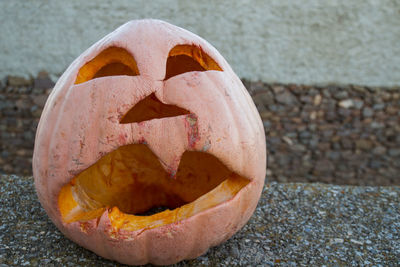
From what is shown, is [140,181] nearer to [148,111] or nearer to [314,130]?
[148,111]

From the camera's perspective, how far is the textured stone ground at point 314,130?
4.45 m

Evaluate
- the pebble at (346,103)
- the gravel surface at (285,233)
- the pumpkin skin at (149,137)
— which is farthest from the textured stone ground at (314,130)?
the pumpkin skin at (149,137)

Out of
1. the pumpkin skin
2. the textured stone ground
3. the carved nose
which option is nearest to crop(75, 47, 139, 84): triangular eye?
the pumpkin skin

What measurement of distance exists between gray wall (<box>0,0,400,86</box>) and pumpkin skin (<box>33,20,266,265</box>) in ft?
9.69

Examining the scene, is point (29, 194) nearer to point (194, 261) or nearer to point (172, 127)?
point (194, 261)

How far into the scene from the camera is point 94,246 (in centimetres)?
134

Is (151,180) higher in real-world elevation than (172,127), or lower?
lower

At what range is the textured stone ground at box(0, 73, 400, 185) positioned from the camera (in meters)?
4.45

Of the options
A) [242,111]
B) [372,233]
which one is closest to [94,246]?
[242,111]

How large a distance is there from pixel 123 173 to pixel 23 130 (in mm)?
3224

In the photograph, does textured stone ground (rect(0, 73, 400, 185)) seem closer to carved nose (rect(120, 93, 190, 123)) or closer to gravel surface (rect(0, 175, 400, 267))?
gravel surface (rect(0, 175, 400, 267))

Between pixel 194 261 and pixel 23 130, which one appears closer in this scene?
pixel 194 261

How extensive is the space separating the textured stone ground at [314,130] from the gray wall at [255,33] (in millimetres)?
188

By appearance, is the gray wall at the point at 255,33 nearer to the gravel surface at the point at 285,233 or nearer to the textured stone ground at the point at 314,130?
the textured stone ground at the point at 314,130
